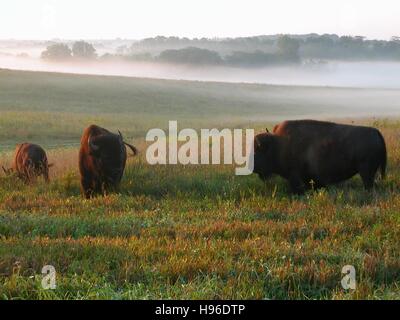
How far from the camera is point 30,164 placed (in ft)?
47.1

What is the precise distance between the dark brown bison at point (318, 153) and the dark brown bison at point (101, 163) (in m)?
2.88

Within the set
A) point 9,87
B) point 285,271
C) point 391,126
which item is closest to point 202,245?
point 285,271

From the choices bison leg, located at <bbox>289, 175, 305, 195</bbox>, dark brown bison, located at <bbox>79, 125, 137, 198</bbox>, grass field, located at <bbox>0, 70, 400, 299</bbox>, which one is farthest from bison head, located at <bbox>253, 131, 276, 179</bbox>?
dark brown bison, located at <bbox>79, 125, 137, 198</bbox>

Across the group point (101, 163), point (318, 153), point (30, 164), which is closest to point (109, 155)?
point (101, 163)

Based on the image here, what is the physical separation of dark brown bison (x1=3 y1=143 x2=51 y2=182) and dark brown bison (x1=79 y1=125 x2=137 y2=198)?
4.80 feet

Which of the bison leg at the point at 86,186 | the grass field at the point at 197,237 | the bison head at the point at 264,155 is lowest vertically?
the bison leg at the point at 86,186

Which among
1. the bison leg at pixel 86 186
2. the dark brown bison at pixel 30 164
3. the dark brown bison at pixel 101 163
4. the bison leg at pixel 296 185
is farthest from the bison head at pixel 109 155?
the bison leg at pixel 296 185

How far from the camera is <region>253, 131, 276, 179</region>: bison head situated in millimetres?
12156

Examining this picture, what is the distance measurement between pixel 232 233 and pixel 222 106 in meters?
58.0

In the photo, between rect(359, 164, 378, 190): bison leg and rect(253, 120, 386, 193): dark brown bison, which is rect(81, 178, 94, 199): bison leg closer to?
rect(253, 120, 386, 193): dark brown bison

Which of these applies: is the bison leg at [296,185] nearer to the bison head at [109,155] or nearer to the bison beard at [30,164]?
the bison head at [109,155]

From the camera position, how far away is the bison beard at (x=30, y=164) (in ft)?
45.5
